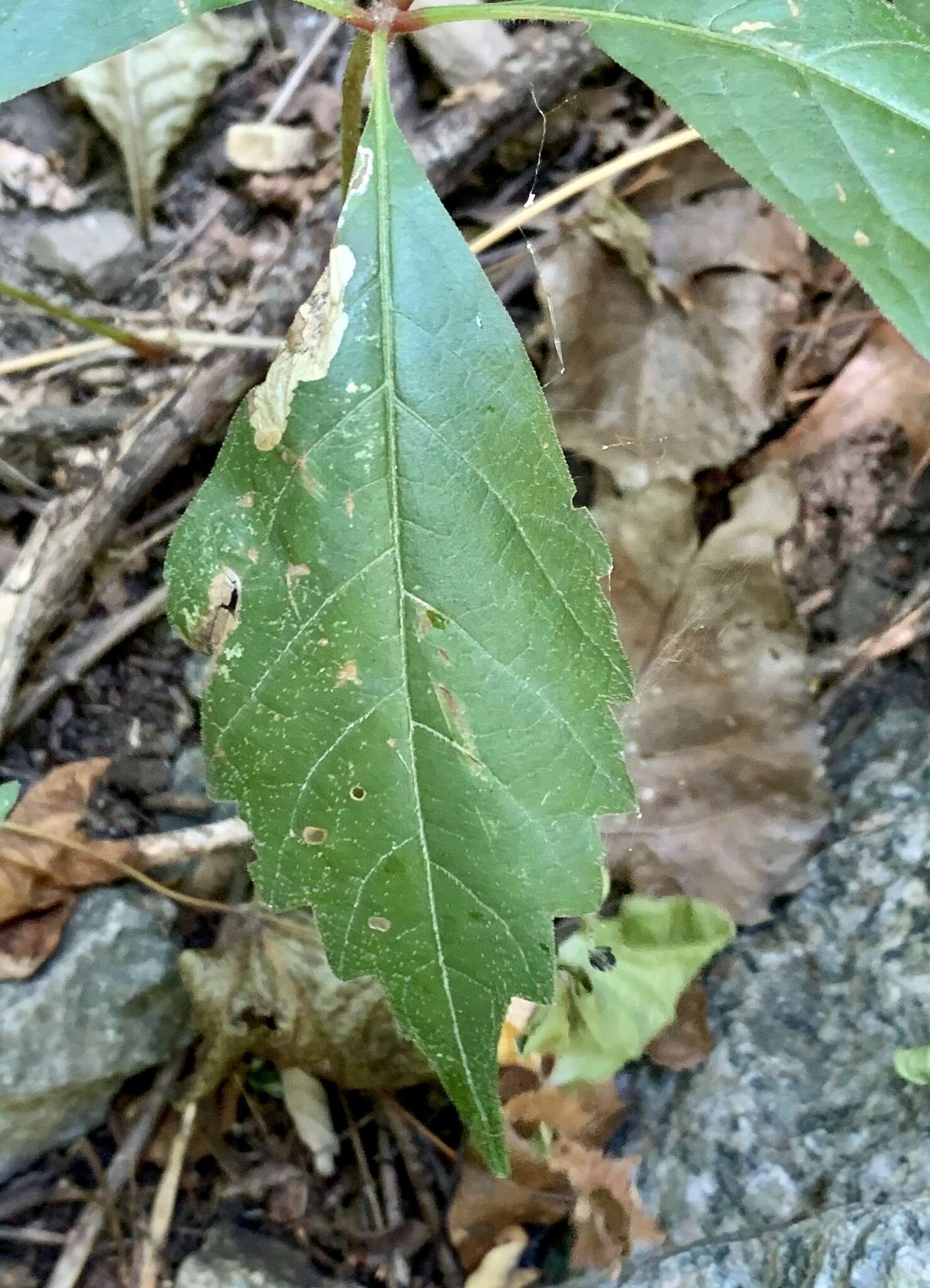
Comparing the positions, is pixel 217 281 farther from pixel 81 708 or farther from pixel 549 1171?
pixel 549 1171

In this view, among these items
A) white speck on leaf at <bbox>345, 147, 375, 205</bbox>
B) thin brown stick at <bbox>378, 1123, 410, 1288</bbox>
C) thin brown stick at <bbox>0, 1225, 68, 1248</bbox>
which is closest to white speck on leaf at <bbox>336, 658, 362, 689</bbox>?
white speck on leaf at <bbox>345, 147, 375, 205</bbox>

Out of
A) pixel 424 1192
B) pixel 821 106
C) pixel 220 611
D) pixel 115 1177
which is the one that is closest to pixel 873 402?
pixel 821 106

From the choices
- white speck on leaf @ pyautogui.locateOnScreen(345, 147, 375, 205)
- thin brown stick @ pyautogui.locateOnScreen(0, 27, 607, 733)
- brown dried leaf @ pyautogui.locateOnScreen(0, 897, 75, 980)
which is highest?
white speck on leaf @ pyautogui.locateOnScreen(345, 147, 375, 205)

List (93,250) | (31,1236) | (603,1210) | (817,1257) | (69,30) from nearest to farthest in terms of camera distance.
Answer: (69,30)
(817,1257)
(603,1210)
(31,1236)
(93,250)

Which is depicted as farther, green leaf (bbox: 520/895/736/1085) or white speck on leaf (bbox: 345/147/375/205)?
green leaf (bbox: 520/895/736/1085)

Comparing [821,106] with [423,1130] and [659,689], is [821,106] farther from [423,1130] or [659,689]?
[423,1130]

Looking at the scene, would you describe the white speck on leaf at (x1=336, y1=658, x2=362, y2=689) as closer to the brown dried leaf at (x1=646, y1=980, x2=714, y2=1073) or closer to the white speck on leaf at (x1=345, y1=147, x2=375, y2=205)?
the white speck on leaf at (x1=345, y1=147, x2=375, y2=205)
